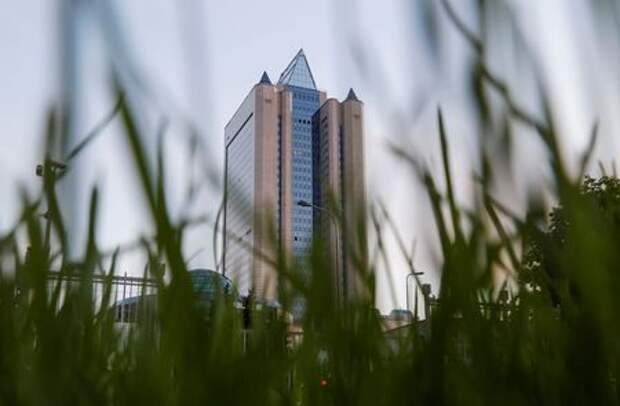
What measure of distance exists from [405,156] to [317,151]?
189 mm

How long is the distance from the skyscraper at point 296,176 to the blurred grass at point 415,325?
0.11 ft

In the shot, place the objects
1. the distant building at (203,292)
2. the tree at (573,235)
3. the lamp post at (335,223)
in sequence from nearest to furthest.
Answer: the tree at (573,235) < the distant building at (203,292) < the lamp post at (335,223)

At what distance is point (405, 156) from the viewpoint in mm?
375

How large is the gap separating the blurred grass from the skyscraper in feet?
0.11

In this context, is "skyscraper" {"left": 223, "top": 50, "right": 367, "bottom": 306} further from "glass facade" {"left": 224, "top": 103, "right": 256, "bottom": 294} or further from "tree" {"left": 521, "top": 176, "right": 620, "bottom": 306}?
"tree" {"left": 521, "top": 176, "right": 620, "bottom": 306}

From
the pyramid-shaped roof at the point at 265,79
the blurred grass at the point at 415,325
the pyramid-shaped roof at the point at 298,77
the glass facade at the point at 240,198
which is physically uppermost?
the pyramid-shaped roof at the point at 298,77

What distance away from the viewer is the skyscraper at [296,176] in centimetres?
44

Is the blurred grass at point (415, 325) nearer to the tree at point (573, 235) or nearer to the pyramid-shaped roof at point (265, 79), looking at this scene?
the tree at point (573, 235)

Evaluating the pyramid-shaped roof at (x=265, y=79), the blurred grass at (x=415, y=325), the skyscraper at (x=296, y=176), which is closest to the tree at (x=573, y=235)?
the blurred grass at (x=415, y=325)

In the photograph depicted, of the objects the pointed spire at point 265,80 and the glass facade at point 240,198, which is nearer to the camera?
the glass facade at point 240,198

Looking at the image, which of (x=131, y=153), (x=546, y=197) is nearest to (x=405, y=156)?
(x=546, y=197)

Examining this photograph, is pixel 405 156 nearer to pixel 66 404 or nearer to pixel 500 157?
pixel 500 157

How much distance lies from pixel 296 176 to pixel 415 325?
17cm

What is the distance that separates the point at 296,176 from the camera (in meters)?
0.57
